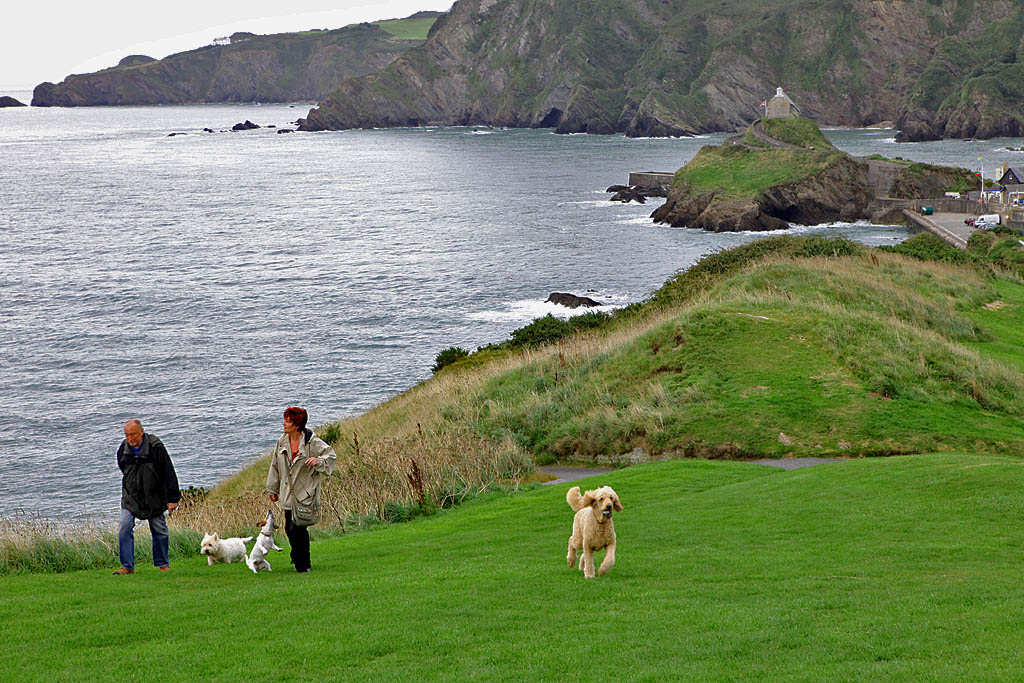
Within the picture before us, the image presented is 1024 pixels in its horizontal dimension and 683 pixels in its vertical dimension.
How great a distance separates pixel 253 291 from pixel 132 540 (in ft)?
225

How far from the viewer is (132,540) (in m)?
13.9

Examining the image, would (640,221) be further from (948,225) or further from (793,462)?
(793,462)

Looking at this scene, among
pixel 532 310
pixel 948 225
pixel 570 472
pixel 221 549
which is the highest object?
pixel 948 225

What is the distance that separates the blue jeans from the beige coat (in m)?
2.21

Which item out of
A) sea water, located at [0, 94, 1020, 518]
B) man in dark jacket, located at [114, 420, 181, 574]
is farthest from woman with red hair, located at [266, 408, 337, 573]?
sea water, located at [0, 94, 1020, 518]

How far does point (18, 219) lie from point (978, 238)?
108 m

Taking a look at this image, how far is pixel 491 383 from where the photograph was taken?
33281 millimetres

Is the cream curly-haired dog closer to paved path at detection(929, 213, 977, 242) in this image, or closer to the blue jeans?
the blue jeans

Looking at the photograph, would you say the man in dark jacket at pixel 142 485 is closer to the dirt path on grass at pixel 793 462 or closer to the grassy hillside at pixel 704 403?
the grassy hillside at pixel 704 403

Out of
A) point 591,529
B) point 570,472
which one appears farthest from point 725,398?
point 591,529

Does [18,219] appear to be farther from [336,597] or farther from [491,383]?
[336,597]

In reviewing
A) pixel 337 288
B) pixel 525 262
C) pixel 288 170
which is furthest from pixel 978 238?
pixel 288 170

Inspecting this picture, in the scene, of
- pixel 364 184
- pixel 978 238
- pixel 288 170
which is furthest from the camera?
pixel 288 170

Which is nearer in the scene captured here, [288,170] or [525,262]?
[525,262]
